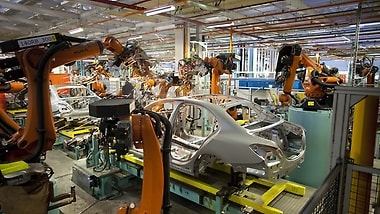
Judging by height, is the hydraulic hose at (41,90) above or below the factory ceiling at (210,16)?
below

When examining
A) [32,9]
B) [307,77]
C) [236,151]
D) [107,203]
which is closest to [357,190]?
[236,151]

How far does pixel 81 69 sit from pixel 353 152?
825 inches

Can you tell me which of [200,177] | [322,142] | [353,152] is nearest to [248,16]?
[322,142]

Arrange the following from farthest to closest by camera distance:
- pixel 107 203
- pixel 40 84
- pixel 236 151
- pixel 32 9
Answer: pixel 32 9
pixel 107 203
pixel 236 151
pixel 40 84

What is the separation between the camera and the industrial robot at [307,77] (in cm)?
534

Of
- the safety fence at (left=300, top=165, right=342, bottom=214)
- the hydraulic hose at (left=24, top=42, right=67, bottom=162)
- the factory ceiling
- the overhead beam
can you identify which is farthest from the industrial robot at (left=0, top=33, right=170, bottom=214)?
the overhead beam

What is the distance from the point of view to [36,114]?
2439 millimetres

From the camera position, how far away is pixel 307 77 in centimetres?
618

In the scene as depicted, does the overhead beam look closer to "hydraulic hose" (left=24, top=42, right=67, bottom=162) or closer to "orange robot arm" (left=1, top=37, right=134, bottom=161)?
"orange robot arm" (left=1, top=37, right=134, bottom=161)

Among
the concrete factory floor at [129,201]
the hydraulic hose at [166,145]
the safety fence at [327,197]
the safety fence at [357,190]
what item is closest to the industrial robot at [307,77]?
the concrete factory floor at [129,201]

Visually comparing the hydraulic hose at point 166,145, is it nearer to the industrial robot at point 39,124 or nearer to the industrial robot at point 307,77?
the industrial robot at point 39,124

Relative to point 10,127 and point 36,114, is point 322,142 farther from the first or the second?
point 10,127

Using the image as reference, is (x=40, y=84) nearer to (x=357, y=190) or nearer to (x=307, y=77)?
(x=357, y=190)

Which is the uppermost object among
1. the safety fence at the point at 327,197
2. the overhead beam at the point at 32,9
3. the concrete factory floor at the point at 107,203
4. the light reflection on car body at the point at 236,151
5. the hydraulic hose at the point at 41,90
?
the overhead beam at the point at 32,9
